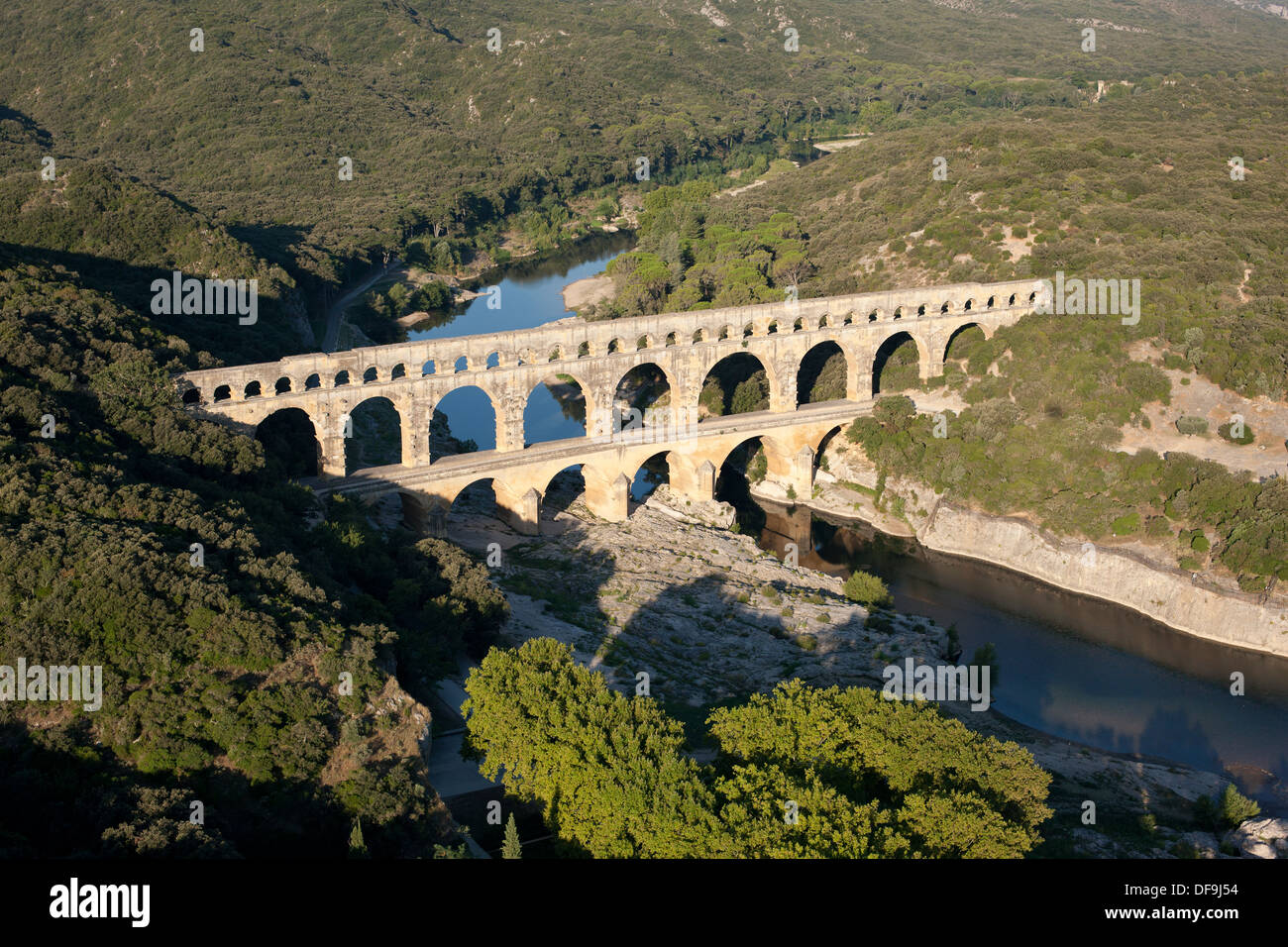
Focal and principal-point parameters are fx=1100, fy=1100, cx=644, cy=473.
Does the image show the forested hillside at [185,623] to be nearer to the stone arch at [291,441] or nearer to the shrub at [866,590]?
the stone arch at [291,441]

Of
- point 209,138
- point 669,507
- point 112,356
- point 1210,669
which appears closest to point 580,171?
point 209,138

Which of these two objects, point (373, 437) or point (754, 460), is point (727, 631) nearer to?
point (754, 460)

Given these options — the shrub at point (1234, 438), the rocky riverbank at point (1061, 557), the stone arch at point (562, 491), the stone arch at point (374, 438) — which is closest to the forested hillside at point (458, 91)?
the stone arch at point (374, 438)

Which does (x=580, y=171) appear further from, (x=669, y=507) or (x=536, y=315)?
(x=669, y=507)

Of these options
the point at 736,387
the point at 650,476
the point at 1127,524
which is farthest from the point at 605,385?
the point at 1127,524

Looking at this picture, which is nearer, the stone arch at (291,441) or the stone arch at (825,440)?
the stone arch at (291,441)

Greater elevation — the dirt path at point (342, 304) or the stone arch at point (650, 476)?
the dirt path at point (342, 304)

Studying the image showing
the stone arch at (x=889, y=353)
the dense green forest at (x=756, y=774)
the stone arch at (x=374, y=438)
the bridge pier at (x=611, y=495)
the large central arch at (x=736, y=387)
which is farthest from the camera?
the large central arch at (x=736, y=387)

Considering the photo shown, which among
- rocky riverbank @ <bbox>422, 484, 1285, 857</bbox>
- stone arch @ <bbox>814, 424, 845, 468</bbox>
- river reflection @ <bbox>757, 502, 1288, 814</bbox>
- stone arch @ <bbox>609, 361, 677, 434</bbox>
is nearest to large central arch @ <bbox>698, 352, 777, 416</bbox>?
stone arch @ <bbox>609, 361, 677, 434</bbox>
